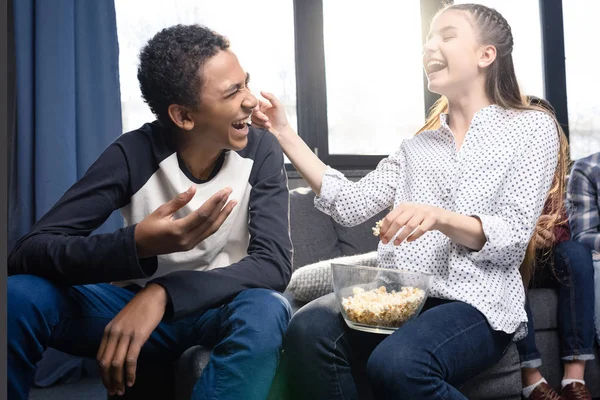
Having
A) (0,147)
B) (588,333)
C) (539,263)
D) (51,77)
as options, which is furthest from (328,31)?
(0,147)

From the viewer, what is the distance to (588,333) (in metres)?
1.95

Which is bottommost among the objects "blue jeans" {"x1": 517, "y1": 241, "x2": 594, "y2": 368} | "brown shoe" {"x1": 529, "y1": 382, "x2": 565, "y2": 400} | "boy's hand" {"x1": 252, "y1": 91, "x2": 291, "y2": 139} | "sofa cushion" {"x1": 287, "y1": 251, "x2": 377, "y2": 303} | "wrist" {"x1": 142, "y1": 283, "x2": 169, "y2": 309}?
"brown shoe" {"x1": 529, "y1": 382, "x2": 565, "y2": 400}

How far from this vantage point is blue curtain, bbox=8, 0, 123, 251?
2717 mm

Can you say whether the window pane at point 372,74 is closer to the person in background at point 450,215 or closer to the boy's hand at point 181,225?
the person in background at point 450,215

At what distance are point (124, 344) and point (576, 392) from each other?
1397 millimetres

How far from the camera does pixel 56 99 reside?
109 inches

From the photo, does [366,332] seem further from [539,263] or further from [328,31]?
[328,31]

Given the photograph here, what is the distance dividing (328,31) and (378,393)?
2.65 metres

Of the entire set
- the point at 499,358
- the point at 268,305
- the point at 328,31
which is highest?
the point at 328,31

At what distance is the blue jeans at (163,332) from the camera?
1.02m

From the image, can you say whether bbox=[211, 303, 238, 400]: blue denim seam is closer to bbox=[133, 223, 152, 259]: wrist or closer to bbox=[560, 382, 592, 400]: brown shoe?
bbox=[133, 223, 152, 259]: wrist

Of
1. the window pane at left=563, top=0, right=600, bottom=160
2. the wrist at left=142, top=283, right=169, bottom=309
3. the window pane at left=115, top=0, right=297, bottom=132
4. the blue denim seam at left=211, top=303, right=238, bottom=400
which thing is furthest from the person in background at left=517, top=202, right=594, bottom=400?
the window pane at left=563, top=0, right=600, bottom=160

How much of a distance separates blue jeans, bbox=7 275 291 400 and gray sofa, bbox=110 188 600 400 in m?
0.05

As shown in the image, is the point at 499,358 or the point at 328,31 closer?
the point at 499,358
